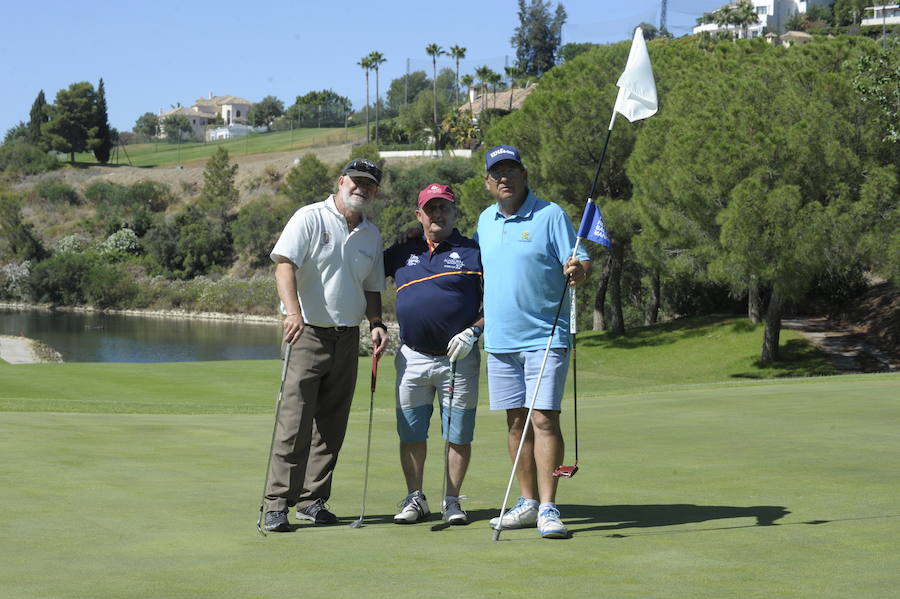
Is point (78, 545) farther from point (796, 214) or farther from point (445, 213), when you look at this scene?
point (796, 214)

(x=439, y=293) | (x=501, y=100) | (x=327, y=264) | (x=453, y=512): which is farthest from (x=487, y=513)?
(x=501, y=100)

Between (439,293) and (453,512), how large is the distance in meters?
1.28

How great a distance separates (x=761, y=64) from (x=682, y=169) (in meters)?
4.61

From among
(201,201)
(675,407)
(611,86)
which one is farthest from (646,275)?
(201,201)

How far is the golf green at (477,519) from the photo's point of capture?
4414mm

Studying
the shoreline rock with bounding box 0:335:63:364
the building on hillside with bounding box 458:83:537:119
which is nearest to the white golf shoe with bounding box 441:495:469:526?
the shoreline rock with bounding box 0:335:63:364

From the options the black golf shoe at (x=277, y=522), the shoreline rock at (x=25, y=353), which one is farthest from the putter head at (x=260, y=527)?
the shoreline rock at (x=25, y=353)

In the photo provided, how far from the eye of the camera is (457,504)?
6.14 metres

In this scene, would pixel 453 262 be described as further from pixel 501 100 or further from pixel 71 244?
pixel 501 100

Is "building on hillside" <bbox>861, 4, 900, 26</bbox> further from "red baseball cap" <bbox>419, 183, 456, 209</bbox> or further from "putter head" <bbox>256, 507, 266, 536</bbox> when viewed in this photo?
"putter head" <bbox>256, 507, 266, 536</bbox>

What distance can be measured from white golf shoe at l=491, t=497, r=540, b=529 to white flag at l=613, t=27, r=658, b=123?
2.41m

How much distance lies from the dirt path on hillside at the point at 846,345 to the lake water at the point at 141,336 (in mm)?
25553

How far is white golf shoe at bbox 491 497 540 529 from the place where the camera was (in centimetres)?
590

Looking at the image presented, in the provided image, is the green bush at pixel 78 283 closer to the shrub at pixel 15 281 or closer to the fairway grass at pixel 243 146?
the shrub at pixel 15 281
